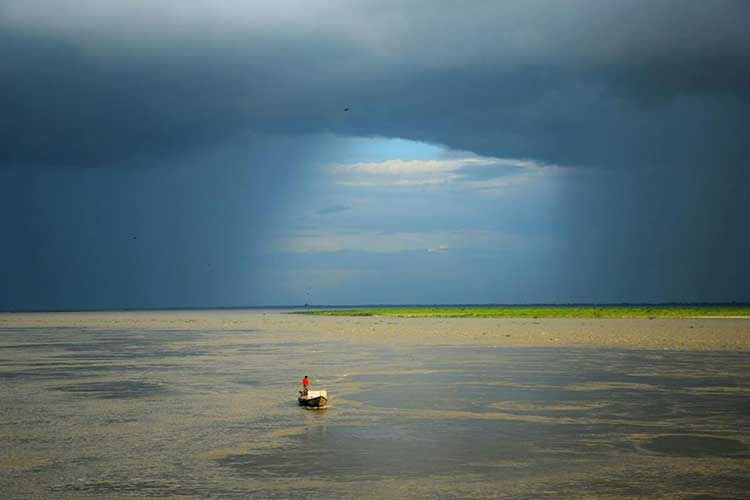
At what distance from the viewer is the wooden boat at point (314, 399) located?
26.9 meters

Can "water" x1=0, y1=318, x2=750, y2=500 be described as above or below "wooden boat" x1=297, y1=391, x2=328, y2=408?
below

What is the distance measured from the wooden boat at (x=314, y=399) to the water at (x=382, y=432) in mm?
510

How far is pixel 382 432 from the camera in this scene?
2214 cm

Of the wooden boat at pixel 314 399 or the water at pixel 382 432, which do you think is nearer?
the water at pixel 382 432

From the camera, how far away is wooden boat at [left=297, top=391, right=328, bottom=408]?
2686 cm

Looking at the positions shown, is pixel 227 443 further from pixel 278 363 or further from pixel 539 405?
pixel 278 363

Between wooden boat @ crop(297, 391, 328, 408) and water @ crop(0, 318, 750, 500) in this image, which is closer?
water @ crop(0, 318, 750, 500)

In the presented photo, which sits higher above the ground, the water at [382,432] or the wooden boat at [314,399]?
the wooden boat at [314,399]

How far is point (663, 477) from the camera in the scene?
54.1 feet

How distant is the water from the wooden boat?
51cm

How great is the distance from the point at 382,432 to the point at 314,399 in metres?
5.26

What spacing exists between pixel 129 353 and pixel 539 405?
3627 centimetres

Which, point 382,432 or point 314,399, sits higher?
point 314,399

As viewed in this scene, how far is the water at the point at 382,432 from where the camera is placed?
16.0 m
